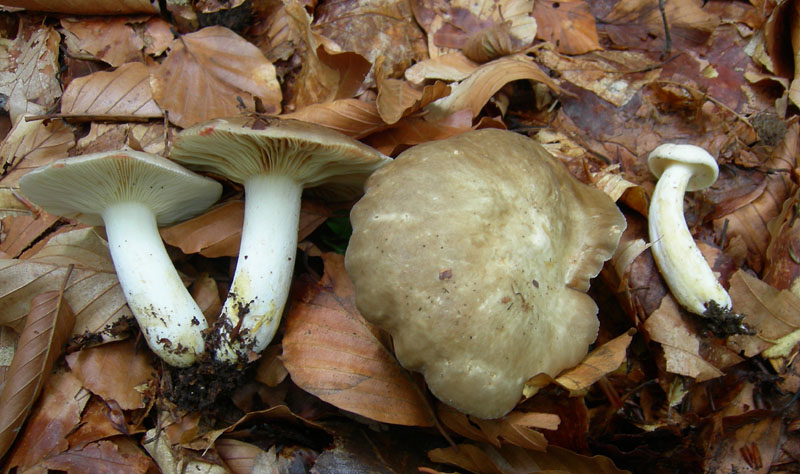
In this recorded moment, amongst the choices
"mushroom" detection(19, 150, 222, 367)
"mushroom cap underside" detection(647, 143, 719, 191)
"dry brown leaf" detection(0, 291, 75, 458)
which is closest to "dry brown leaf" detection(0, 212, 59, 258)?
"mushroom" detection(19, 150, 222, 367)

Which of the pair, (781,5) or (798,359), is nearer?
(798,359)

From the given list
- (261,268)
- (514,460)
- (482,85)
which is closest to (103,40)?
(261,268)

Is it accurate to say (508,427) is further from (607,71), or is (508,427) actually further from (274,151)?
(607,71)

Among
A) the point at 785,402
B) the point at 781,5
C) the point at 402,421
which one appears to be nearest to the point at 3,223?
the point at 402,421

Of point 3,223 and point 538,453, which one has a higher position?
point 3,223

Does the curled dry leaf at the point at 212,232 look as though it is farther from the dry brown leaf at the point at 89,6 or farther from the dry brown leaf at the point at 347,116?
the dry brown leaf at the point at 89,6

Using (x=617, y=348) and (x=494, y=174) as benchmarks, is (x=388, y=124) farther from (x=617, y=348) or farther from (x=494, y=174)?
(x=617, y=348)

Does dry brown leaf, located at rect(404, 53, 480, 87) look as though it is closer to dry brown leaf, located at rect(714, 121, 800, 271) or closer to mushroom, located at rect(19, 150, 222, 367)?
mushroom, located at rect(19, 150, 222, 367)
